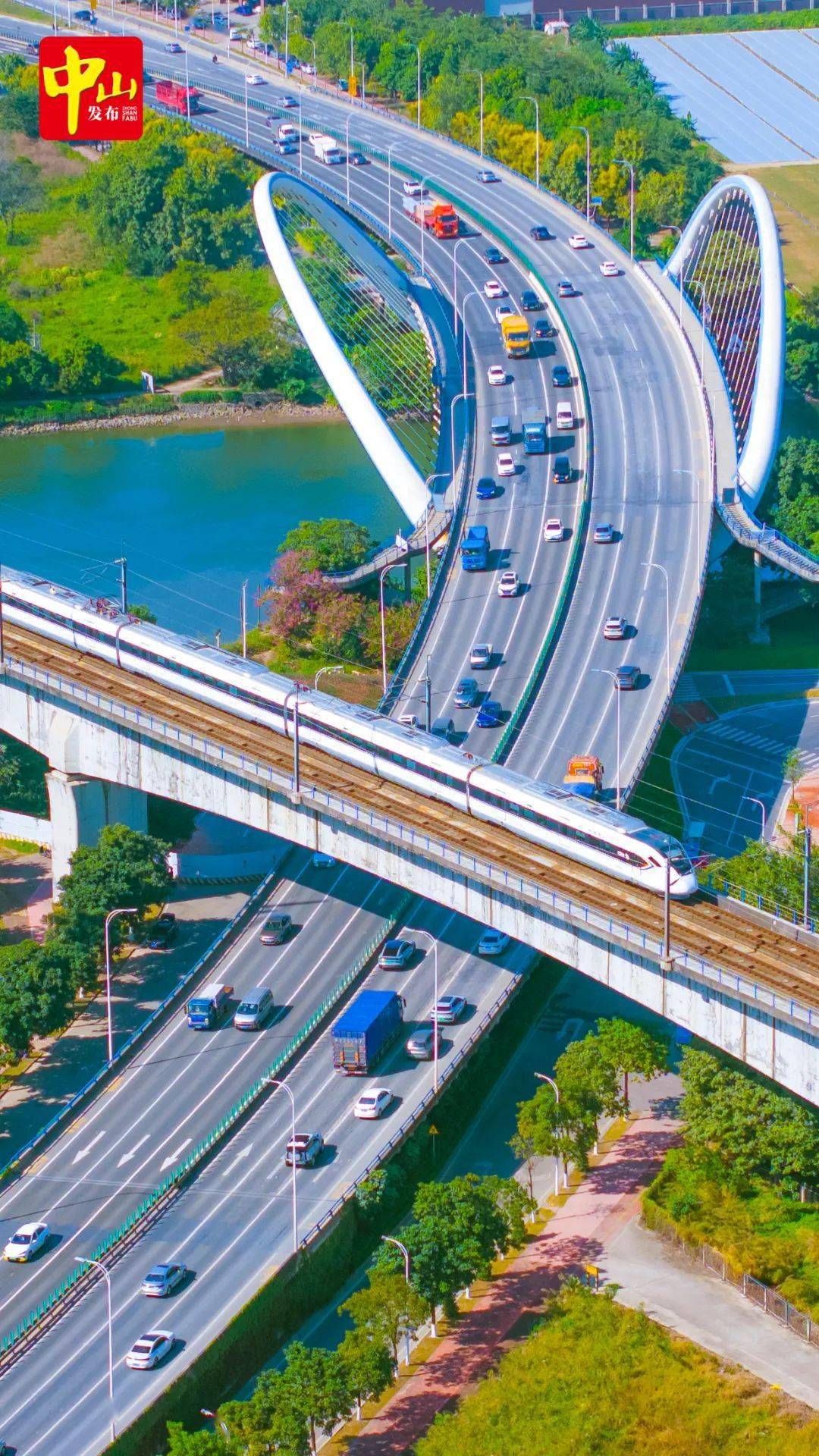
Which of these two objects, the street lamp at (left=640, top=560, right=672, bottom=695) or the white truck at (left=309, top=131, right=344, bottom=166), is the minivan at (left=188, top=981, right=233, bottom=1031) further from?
the white truck at (left=309, top=131, right=344, bottom=166)

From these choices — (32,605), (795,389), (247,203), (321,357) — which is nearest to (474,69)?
(247,203)

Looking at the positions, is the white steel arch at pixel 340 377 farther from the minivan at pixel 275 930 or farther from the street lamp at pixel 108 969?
the street lamp at pixel 108 969

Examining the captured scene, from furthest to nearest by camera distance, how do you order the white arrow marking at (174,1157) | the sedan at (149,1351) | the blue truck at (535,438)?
the blue truck at (535,438)
the white arrow marking at (174,1157)
the sedan at (149,1351)

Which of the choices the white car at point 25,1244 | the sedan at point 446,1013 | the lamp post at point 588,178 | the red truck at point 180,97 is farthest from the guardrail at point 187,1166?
the red truck at point 180,97

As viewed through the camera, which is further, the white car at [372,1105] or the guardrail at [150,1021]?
the guardrail at [150,1021]

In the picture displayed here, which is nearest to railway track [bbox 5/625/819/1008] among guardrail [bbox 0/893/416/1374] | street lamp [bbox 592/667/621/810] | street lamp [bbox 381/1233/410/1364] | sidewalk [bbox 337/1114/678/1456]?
guardrail [bbox 0/893/416/1374]

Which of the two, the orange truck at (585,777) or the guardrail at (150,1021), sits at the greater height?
the orange truck at (585,777)
